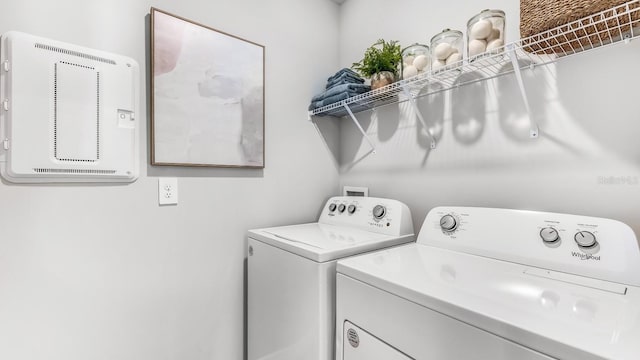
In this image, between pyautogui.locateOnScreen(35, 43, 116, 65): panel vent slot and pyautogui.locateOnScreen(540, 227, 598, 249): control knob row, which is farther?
pyautogui.locateOnScreen(35, 43, 116, 65): panel vent slot

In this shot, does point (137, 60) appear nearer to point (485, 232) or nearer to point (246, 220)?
point (246, 220)

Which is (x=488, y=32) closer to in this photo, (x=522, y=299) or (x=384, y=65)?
(x=384, y=65)

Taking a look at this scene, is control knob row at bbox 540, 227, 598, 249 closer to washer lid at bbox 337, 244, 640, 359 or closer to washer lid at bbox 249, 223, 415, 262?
washer lid at bbox 337, 244, 640, 359

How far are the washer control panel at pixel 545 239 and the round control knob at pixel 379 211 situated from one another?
0.24 meters

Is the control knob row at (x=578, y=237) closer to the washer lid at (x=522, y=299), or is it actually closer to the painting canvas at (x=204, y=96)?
the washer lid at (x=522, y=299)

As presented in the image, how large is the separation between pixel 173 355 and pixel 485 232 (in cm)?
141

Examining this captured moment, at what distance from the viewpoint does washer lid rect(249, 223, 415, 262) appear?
107 cm

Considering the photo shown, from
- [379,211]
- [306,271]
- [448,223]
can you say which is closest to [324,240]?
[306,271]

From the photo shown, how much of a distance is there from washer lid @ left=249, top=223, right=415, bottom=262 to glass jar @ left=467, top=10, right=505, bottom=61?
2.55 feet

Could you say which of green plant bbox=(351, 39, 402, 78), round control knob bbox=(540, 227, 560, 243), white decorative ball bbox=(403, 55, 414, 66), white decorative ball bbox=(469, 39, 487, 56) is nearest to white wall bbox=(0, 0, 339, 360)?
green plant bbox=(351, 39, 402, 78)

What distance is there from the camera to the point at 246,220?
60.4 inches

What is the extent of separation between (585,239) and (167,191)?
59.7 inches

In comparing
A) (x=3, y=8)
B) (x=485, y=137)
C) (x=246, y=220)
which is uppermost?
(x=3, y=8)

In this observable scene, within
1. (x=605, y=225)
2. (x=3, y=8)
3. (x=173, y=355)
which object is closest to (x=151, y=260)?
(x=173, y=355)
